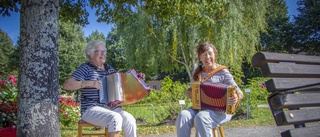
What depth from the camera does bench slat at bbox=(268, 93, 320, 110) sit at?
196 cm

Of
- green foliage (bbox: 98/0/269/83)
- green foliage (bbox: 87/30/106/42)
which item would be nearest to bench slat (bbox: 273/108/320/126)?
green foliage (bbox: 98/0/269/83)

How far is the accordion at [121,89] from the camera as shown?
3.53m

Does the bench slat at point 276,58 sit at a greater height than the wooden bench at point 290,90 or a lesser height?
greater

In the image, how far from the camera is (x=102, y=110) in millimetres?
3475

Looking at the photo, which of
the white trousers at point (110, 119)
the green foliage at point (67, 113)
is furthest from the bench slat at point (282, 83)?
the green foliage at point (67, 113)

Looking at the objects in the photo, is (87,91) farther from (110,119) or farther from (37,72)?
(37,72)

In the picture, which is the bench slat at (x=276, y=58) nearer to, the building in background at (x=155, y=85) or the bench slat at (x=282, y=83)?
the bench slat at (x=282, y=83)

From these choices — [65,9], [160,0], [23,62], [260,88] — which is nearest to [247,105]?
[260,88]

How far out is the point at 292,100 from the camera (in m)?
2.03

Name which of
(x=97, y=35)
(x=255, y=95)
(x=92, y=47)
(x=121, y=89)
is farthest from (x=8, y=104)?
(x=97, y=35)

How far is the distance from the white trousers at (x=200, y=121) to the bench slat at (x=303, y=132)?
3.89ft

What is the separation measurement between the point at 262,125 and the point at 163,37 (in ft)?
30.5

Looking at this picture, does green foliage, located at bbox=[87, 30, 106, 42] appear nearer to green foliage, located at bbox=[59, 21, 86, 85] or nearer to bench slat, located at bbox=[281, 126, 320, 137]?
green foliage, located at bbox=[59, 21, 86, 85]

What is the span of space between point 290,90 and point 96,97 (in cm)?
237
